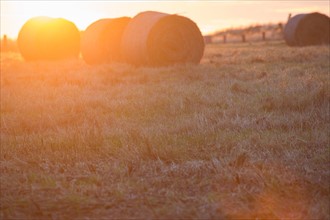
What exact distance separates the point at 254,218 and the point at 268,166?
85cm

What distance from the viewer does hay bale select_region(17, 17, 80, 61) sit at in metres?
18.3

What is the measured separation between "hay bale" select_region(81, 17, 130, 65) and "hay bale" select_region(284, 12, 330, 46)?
10.4 meters

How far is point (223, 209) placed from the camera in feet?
8.95

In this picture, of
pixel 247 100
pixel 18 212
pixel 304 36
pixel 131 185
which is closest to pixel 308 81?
pixel 247 100

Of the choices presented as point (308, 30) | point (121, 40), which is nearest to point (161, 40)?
point (121, 40)

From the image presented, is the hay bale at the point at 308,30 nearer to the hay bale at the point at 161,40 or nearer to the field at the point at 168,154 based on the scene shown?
the hay bale at the point at 161,40

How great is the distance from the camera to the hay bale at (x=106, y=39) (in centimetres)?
1486

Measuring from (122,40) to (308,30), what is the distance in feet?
40.5

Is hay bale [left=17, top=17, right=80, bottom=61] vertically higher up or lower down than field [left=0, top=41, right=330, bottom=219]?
higher up

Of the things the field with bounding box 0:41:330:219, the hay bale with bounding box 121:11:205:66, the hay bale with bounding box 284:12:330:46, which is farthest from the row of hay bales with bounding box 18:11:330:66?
the field with bounding box 0:41:330:219

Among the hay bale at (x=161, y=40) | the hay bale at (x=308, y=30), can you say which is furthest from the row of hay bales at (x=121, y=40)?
the hay bale at (x=308, y=30)

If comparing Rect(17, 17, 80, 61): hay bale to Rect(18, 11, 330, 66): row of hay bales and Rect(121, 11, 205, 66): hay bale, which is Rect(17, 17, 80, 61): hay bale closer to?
Rect(18, 11, 330, 66): row of hay bales

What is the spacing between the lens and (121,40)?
1363 cm

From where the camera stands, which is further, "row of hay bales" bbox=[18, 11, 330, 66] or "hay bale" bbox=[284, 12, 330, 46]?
"hay bale" bbox=[284, 12, 330, 46]
